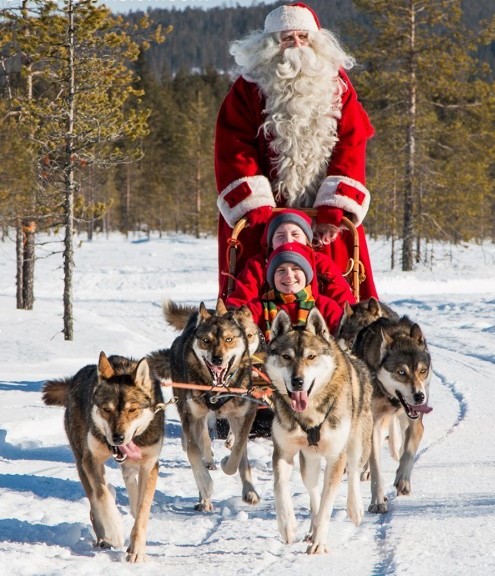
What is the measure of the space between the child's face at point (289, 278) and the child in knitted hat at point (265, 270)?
0.45 ft

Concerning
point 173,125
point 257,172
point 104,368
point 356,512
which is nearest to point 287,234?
point 257,172

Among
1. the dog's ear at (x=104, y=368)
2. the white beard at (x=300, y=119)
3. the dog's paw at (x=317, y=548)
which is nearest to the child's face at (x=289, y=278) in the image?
the white beard at (x=300, y=119)

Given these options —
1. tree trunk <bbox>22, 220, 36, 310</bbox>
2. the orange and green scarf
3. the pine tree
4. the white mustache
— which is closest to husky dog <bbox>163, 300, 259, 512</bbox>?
the orange and green scarf

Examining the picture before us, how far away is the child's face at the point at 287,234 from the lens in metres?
5.47

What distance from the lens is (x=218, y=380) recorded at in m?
5.06

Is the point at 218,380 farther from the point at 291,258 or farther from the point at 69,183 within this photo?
the point at 69,183

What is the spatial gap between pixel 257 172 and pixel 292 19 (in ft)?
3.97

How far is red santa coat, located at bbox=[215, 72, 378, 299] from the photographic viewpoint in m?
5.96

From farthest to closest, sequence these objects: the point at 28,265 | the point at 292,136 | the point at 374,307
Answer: the point at 28,265 < the point at 292,136 < the point at 374,307

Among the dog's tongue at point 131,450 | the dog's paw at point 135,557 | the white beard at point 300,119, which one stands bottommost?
the dog's paw at point 135,557

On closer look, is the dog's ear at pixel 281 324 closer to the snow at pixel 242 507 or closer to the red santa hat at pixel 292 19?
the snow at pixel 242 507

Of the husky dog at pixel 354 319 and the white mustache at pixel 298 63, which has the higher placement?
the white mustache at pixel 298 63

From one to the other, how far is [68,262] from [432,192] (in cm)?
1774

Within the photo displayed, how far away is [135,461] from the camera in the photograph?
4105mm
